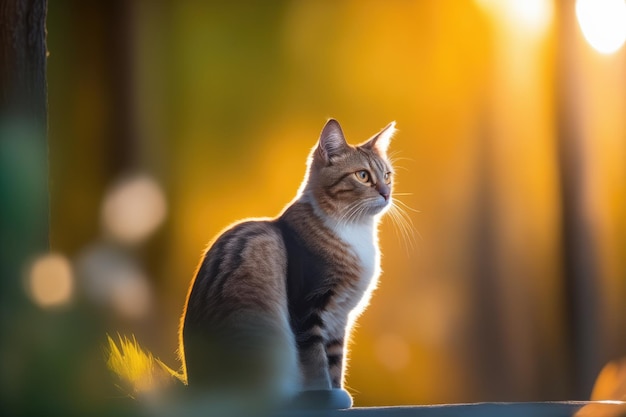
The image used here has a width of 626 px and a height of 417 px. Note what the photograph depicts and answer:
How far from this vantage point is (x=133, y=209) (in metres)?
3.23

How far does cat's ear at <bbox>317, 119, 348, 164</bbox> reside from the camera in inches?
80.7

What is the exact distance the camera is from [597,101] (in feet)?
11.6

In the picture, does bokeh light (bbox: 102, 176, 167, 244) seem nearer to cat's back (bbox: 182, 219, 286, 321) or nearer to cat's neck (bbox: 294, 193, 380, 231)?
cat's neck (bbox: 294, 193, 380, 231)

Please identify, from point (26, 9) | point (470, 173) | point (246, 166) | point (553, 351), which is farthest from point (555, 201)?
point (26, 9)

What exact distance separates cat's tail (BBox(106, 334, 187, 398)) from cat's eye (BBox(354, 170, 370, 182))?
2.28 feet

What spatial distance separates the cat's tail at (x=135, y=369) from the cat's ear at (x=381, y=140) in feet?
2.78

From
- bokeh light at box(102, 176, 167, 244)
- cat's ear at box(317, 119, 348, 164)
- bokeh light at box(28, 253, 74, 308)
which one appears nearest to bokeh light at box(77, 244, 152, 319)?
bokeh light at box(102, 176, 167, 244)

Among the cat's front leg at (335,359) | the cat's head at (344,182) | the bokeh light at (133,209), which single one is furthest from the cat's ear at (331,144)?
the bokeh light at (133,209)

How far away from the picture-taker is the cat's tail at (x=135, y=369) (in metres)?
1.64

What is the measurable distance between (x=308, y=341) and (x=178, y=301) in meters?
1.55

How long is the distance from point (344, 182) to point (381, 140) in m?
0.25

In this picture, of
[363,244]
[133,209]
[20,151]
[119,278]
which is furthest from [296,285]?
[133,209]

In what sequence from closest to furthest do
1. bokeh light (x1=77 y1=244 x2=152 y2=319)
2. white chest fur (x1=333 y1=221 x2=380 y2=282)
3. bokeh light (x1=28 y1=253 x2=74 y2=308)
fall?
bokeh light (x1=28 y1=253 x2=74 y2=308)
white chest fur (x1=333 y1=221 x2=380 y2=282)
bokeh light (x1=77 y1=244 x2=152 y2=319)

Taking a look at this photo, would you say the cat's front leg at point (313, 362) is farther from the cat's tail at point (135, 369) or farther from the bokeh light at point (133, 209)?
the bokeh light at point (133, 209)
